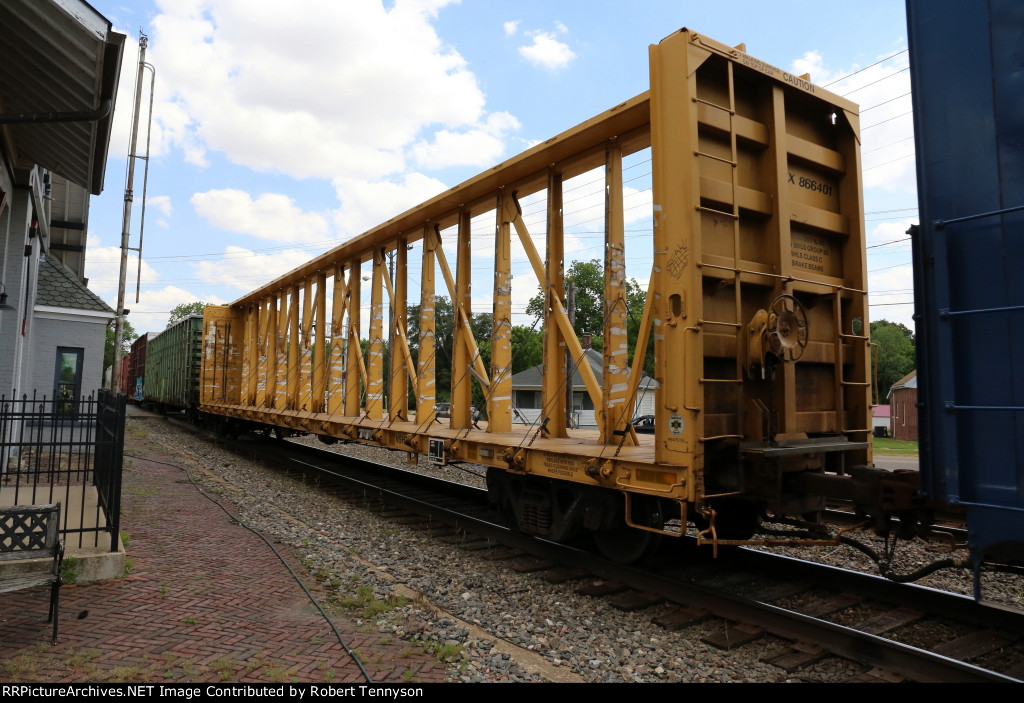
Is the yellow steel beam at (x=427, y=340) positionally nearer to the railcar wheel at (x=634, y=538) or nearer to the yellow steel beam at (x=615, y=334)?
the yellow steel beam at (x=615, y=334)

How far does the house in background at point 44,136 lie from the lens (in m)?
5.42

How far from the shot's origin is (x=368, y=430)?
9.62 metres

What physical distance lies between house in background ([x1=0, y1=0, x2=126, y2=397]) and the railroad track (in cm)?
602

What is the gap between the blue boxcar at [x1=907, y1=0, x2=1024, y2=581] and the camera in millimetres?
3094

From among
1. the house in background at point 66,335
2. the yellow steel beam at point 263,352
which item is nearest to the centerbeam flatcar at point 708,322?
the yellow steel beam at point 263,352

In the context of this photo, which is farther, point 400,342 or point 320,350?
point 320,350

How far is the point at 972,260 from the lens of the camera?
10.7 feet

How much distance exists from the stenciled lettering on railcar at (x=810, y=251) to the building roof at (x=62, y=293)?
56.7 ft

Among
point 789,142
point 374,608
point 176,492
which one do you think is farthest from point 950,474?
point 176,492

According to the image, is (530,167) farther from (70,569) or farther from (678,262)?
(70,569)

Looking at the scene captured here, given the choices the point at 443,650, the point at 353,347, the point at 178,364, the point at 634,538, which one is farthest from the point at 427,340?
the point at 178,364

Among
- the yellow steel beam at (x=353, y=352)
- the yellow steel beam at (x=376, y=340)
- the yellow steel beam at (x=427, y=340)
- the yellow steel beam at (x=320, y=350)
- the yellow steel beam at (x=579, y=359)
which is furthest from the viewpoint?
the yellow steel beam at (x=320, y=350)

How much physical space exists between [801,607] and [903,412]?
43742 mm

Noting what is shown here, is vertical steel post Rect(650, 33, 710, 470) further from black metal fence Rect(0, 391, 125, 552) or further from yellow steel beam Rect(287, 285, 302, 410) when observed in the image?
yellow steel beam Rect(287, 285, 302, 410)
